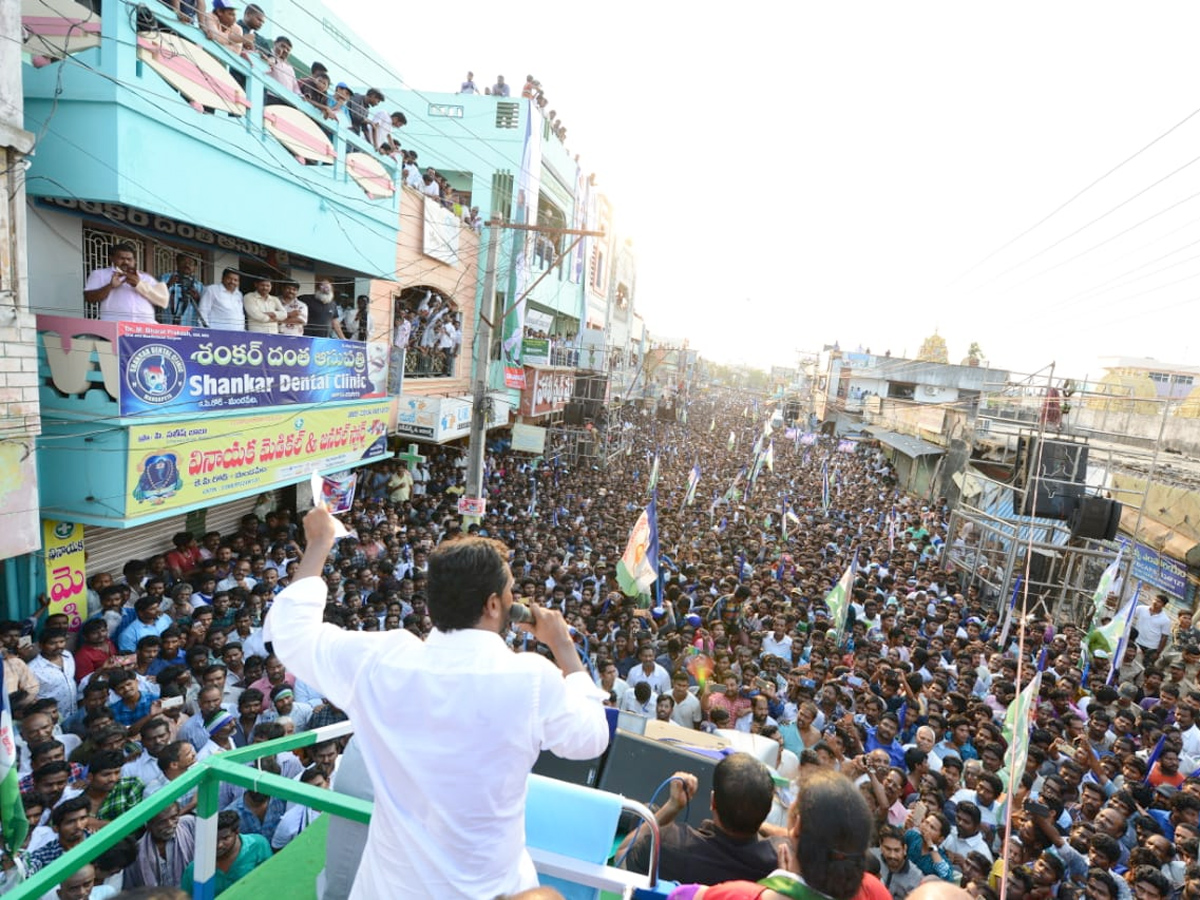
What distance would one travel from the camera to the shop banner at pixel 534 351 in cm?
1911

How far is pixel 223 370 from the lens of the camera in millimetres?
7816

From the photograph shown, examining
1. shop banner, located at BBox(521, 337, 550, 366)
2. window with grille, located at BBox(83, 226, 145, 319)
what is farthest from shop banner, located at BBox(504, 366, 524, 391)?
window with grille, located at BBox(83, 226, 145, 319)

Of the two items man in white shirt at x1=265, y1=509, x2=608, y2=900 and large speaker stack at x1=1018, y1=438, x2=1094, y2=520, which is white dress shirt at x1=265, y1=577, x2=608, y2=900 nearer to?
man in white shirt at x1=265, y1=509, x2=608, y2=900

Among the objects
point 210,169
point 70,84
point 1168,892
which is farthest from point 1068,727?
point 70,84

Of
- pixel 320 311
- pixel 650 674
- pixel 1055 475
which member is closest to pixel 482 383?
pixel 320 311

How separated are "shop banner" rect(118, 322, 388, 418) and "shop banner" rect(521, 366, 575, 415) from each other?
8.70 meters

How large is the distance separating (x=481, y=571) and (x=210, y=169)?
809cm

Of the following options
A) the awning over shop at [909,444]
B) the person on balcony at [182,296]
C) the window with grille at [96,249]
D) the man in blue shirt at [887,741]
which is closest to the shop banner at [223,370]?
the person on balcony at [182,296]

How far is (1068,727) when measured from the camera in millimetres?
7000

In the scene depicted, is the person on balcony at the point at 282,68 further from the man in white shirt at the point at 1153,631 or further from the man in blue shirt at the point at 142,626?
the man in white shirt at the point at 1153,631

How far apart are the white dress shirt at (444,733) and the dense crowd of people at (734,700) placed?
0.74 metres

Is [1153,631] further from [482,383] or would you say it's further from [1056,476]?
[482,383]

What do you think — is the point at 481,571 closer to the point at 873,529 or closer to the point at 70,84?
the point at 70,84

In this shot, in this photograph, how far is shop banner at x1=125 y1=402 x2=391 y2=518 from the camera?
6.88 metres
